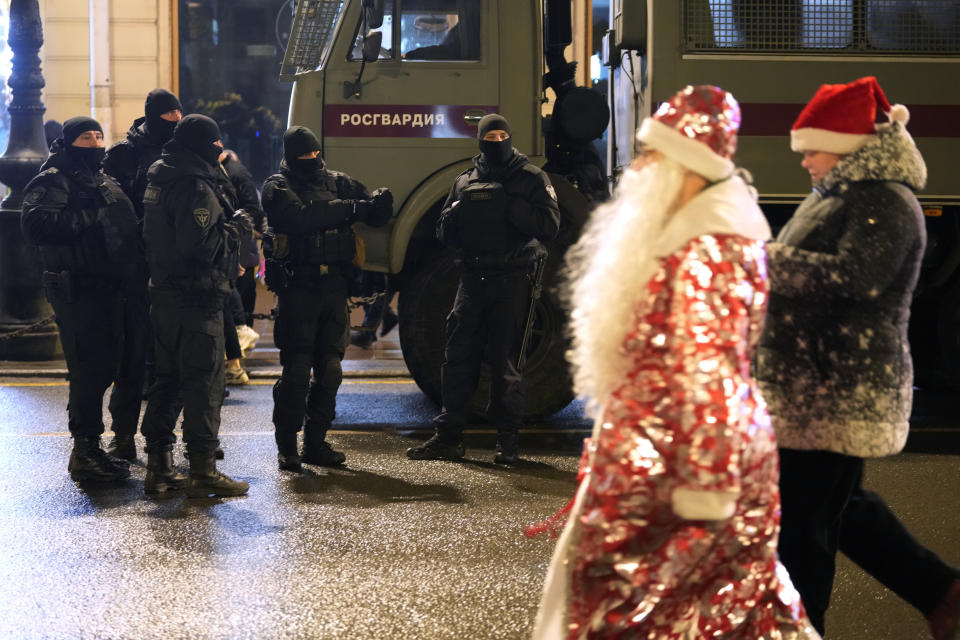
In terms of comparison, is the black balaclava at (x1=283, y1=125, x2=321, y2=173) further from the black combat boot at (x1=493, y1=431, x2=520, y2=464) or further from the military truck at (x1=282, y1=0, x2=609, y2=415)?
the black combat boot at (x1=493, y1=431, x2=520, y2=464)

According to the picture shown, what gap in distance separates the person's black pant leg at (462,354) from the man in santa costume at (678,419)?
4.14m

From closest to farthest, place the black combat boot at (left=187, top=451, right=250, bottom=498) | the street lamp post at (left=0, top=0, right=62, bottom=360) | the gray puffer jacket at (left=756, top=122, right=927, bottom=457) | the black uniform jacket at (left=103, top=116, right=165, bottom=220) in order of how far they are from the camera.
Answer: the gray puffer jacket at (left=756, top=122, right=927, bottom=457) < the black combat boot at (left=187, top=451, right=250, bottom=498) < the black uniform jacket at (left=103, top=116, right=165, bottom=220) < the street lamp post at (left=0, top=0, right=62, bottom=360)

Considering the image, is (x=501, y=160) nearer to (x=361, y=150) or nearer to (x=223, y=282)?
(x=361, y=150)

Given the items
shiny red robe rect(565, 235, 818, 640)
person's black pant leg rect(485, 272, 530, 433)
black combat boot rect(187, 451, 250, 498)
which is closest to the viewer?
shiny red robe rect(565, 235, 818, 640)

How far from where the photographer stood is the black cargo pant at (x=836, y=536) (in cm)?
375

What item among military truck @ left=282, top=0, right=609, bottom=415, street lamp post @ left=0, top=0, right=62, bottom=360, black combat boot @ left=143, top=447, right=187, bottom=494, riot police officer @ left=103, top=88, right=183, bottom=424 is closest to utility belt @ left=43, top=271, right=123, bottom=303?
riot police officer @ left=103, top=88, right=183, bottom=424

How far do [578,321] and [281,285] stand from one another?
4.00m

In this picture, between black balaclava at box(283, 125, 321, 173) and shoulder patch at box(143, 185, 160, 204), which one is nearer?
shoulder patch at box(143, 185, 160, 204)

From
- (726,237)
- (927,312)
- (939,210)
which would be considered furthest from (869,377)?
(927,312)

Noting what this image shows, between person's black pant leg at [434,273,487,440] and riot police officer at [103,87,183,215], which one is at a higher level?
riot police officer at [103,87,183,215]

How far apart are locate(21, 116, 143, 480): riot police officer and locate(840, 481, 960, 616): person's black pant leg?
167 inches

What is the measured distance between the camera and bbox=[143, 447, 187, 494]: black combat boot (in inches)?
256

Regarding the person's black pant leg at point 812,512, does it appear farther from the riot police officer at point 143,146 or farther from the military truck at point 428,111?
the riot police officer at point 143,146

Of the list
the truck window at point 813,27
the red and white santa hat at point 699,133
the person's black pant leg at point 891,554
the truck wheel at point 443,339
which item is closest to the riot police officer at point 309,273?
the truck wheel at point 443,339
